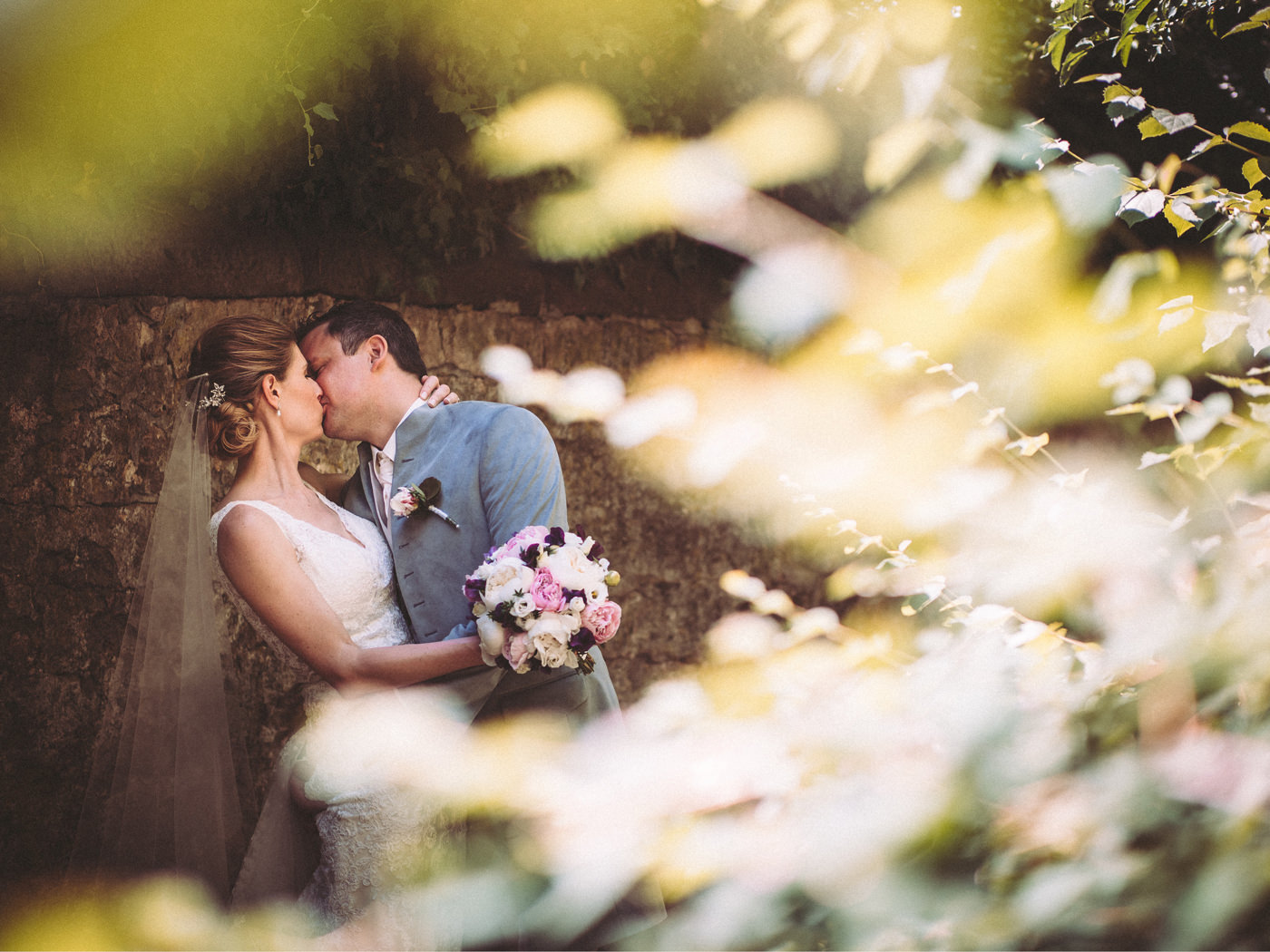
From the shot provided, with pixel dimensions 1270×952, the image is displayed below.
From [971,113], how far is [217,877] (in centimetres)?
300

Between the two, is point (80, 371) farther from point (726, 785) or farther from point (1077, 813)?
point (1077, 813)

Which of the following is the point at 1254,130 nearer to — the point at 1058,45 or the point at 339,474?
the point at 1058,45

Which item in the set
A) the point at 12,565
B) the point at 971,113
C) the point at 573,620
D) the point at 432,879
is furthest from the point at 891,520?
the point at 12,565

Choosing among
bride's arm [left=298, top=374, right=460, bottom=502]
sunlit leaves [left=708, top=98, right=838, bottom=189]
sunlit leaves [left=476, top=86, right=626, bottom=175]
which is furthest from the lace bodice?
sunlit leaves [left=708, top=98, right=838, bottom=189]

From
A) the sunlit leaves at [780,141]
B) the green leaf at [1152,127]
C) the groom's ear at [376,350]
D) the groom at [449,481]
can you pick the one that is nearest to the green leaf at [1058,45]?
the green leaf at [1152,127]

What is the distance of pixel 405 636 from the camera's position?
2.34m

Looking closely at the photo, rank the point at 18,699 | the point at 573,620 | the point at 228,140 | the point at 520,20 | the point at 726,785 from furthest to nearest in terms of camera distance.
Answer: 1. the point at 520,20
2. the point at 228,140
3. the point at 18,699
4. the point at 573,620
5. the point at 726,785

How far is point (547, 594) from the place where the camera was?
6.09ft

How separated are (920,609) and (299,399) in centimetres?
171

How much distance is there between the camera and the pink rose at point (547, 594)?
1.85 metres

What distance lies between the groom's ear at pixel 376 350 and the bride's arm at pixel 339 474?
0.44 feet

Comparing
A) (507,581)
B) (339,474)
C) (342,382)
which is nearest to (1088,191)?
(507,581)

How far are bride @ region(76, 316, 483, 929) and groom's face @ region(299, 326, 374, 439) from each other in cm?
3

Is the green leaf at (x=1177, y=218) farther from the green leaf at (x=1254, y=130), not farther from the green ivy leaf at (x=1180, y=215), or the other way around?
the green leaf at (x=1254, y=130)
